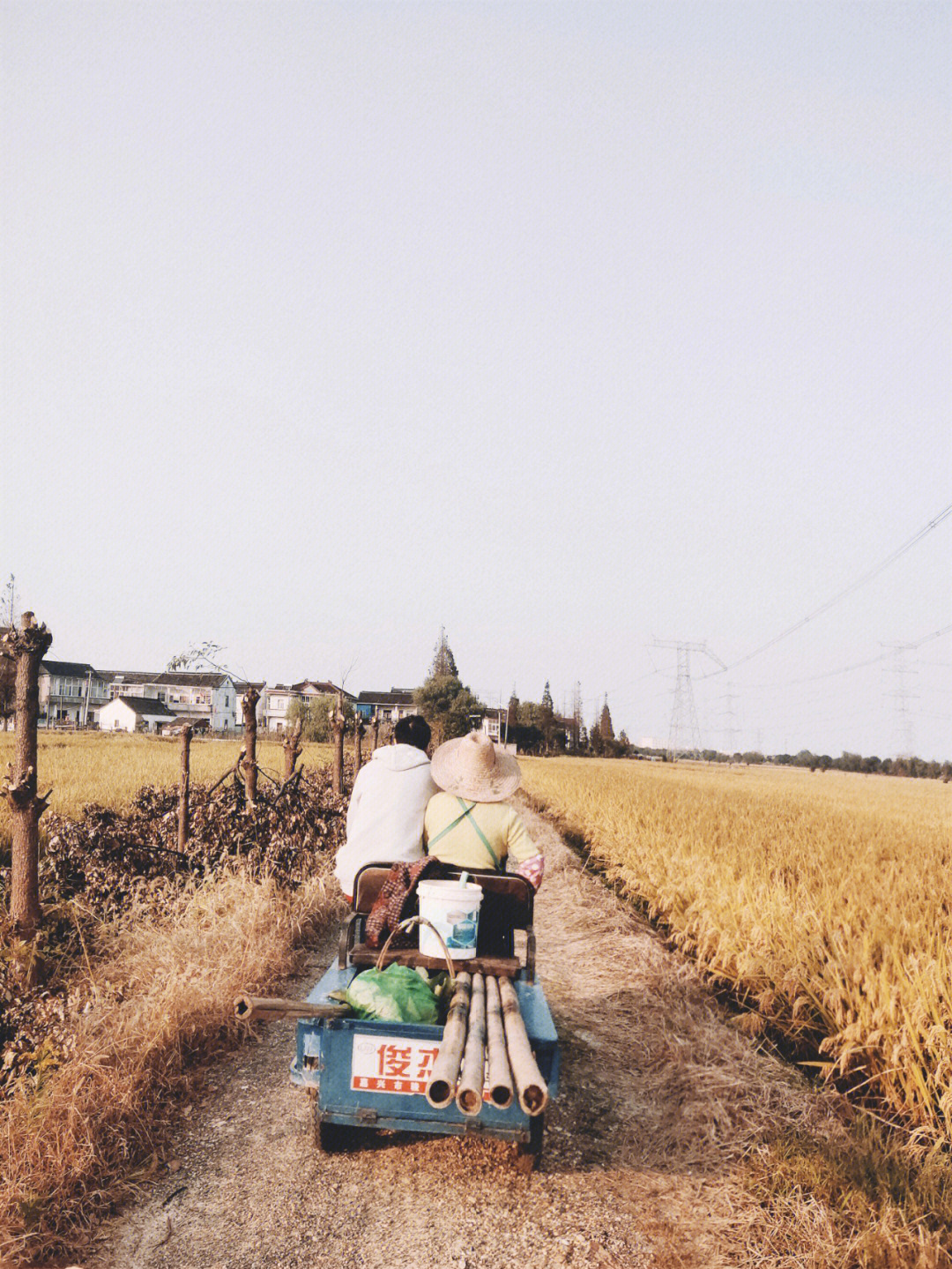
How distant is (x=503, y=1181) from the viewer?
3.64m

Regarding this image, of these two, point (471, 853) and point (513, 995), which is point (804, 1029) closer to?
point (471, 853)

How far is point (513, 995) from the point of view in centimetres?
326

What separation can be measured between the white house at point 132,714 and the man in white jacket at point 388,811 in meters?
78.6

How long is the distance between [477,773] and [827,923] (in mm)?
3524

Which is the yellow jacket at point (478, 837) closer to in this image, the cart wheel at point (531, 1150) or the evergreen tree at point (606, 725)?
the cart wheel at point (531, 1150)

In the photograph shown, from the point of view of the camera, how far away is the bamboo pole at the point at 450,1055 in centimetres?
225

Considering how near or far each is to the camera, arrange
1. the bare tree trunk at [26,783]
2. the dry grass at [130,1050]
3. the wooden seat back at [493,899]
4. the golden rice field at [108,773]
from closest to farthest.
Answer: the dry grass at [130,1050] < the wooden seat back at [493,899] < the bare tree trunk at [26,783] < the golden rice field at [108,773]

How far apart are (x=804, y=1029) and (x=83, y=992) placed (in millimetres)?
4663

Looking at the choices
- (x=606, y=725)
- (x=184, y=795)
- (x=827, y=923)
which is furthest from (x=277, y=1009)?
(x=606, y=725)

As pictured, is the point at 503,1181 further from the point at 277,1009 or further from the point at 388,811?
the point at 388,811

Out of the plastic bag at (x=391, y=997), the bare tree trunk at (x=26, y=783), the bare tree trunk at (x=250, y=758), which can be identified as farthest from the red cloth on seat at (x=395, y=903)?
the bare tree trunk at (x=250, y=758)

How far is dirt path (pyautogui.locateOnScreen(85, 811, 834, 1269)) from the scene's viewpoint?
3.12m

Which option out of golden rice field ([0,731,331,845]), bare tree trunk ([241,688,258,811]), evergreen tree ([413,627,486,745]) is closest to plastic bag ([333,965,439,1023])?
golden rice field ([0,731,331,845])

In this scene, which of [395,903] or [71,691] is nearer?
[395,903]
